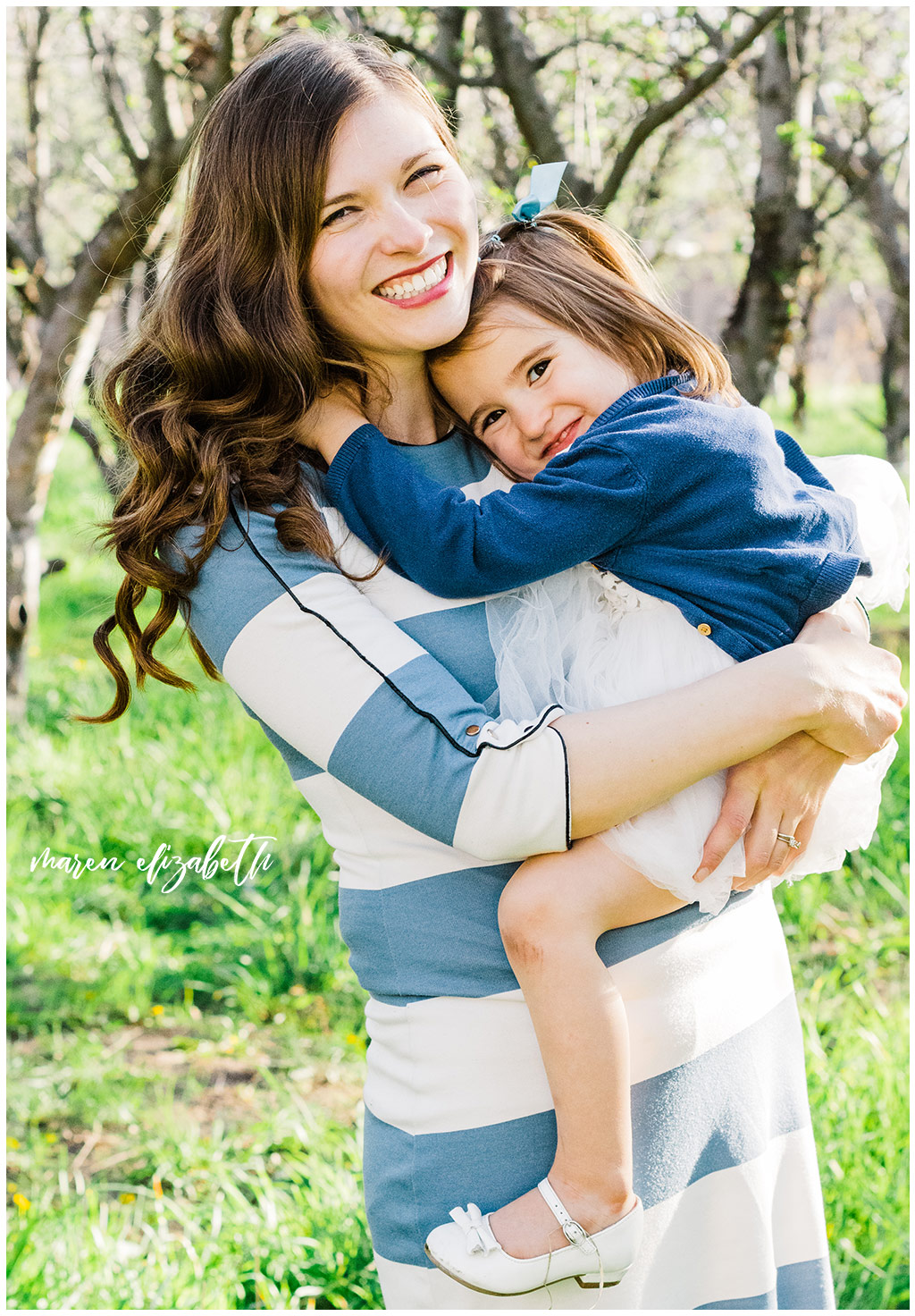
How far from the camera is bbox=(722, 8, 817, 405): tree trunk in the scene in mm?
3531

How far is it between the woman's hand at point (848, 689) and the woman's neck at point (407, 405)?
0.67 metres

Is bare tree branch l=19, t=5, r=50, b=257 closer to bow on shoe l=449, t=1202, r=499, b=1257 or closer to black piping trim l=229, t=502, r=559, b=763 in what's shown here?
black piping trim l=229, t=502, r=559, b=763

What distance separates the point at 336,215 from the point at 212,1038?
2.59 metres

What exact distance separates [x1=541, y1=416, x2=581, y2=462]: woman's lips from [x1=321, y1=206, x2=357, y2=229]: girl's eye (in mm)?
467

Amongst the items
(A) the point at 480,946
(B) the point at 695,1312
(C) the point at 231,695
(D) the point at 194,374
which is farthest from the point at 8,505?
(B) the point at 695,1312

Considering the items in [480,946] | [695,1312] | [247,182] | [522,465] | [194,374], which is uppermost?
[247,182]

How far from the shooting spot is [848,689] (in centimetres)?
142

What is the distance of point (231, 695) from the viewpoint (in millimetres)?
5008

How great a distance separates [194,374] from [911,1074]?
2.16 m

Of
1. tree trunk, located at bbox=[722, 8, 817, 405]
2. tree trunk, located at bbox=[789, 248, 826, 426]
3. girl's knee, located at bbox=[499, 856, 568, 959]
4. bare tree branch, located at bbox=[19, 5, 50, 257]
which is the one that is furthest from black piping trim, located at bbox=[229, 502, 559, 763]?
tree trunk, located at bbox=[789, 248, 826, 426]

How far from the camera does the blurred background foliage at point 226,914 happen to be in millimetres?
2285

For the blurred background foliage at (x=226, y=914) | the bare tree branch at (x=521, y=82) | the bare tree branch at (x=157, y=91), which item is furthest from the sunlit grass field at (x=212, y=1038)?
the bare tree branch at (x=157, y=91)

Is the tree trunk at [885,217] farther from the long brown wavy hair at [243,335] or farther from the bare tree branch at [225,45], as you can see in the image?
the long brown wavy hair at [243,335]

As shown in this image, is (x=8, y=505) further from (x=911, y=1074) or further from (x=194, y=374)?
(x=911, y=1074)
